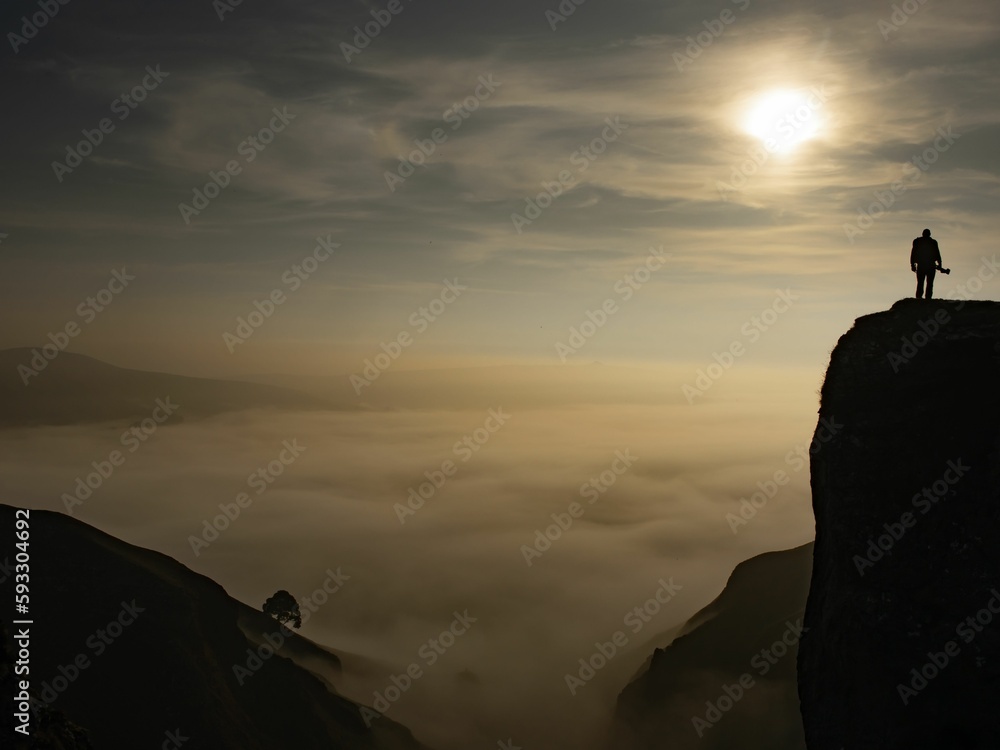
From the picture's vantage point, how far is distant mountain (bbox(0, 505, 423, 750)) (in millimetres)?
45500

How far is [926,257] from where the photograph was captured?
25.9m

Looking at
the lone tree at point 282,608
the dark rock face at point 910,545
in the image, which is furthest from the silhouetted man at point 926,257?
the lone tree at point 282,608

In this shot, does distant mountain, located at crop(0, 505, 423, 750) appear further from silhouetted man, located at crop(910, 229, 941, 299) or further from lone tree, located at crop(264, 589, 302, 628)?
silhouetted man, located at crop(910, 229, 941, 299)

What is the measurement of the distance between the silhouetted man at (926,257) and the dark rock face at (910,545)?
6.76 ft

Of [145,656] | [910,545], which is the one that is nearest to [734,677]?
[145,656]

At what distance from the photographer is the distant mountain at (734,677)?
61.2 metres

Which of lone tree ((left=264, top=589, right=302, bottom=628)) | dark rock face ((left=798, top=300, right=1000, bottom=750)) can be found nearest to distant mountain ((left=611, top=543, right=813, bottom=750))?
dark rock face ((left=798, top=300, right=1000, bottom=750))

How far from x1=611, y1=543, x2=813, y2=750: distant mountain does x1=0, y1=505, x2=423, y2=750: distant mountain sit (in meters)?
34.6

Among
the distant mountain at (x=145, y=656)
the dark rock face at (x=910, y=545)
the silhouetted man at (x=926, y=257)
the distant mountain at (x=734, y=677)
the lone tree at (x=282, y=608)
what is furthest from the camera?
the lone tree at (x=282, y=608)

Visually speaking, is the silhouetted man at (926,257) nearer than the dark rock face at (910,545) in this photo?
No

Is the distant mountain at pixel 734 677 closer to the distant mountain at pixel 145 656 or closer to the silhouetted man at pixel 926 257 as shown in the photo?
the distant mountain at pixel 145 656

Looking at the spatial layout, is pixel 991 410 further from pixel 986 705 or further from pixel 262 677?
pixel 262 677

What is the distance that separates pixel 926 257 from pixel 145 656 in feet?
179

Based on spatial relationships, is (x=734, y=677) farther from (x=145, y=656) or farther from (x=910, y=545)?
(x=910, y=545)
